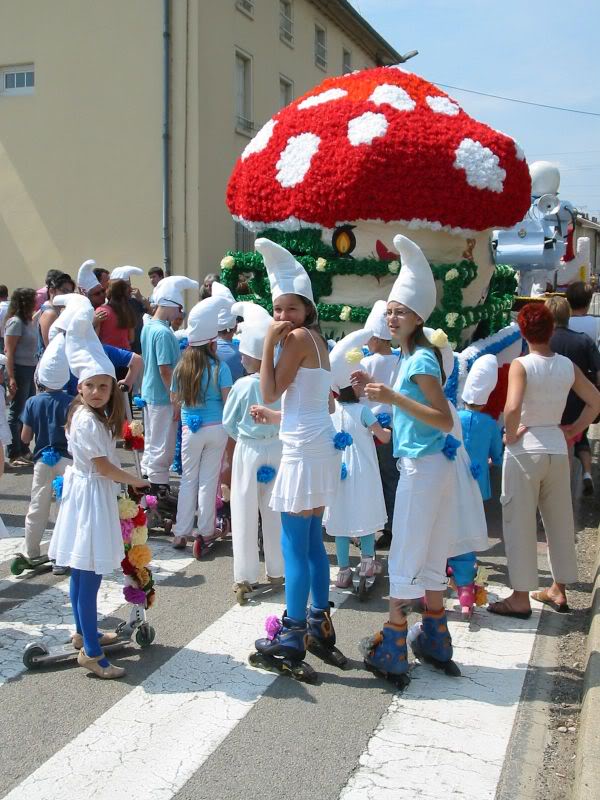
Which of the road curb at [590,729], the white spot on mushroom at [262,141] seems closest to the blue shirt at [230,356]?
the white spot on mushroom at [262,141]

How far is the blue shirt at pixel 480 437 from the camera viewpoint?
19.0 ft

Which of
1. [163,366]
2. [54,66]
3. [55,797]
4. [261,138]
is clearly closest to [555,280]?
[261,138]

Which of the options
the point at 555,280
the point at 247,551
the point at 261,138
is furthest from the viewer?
the point at 555,280

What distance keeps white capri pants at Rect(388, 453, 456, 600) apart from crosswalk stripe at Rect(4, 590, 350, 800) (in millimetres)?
884

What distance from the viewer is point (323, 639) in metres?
4.48

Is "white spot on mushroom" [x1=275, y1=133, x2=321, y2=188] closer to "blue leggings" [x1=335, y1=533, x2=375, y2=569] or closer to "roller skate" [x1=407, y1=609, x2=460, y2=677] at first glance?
"blue leggings" [x1=335, y1=533, x2=375, y2=569]

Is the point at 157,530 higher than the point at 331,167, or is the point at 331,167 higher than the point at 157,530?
the point at 331,167

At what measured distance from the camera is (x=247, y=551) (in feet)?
17.8

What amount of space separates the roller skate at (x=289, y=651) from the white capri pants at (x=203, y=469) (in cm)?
207

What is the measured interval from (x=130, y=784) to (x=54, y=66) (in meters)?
16.6

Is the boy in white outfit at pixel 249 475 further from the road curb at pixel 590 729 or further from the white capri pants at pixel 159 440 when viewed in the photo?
the road curb at pixel 590 729

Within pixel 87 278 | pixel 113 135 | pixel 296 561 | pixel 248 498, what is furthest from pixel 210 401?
pixel 113 135

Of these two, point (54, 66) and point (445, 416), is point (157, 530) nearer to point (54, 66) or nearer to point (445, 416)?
point (445, 416)

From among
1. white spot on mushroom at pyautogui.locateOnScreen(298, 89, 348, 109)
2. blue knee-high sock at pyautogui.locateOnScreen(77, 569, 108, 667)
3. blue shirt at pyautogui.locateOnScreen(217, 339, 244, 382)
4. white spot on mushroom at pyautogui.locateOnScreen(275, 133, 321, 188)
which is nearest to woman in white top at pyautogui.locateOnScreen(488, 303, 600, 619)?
blue knee-high sock at pyautogui.locateOnScreen(77, 569, 108, 667)
